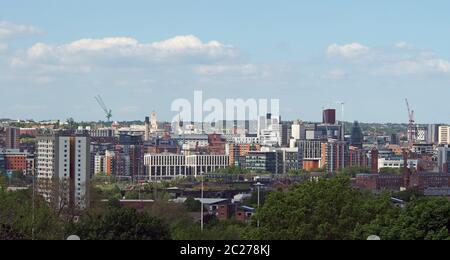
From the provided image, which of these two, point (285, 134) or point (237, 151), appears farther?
point (285, 134)

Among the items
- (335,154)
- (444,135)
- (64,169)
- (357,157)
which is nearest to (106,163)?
(335,154)

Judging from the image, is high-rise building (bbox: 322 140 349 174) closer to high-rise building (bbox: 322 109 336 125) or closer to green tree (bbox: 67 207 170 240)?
high-rise building (bbox: 322 109 336 125)

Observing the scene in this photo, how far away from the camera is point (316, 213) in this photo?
11297mm

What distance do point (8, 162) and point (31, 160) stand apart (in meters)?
2.61

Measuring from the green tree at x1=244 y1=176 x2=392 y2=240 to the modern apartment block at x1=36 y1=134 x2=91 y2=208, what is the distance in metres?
6.77

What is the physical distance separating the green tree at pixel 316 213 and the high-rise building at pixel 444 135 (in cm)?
4512

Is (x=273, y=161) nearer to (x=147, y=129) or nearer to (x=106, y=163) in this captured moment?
(x=147, y=129)

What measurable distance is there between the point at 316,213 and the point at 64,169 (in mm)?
16553

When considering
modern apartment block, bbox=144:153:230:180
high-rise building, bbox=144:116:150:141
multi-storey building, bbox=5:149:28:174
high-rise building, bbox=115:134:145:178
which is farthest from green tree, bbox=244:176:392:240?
high-rise building, bbox=144:116:150:141

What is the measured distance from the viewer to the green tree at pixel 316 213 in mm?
10813

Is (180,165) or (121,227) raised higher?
(121,227)
